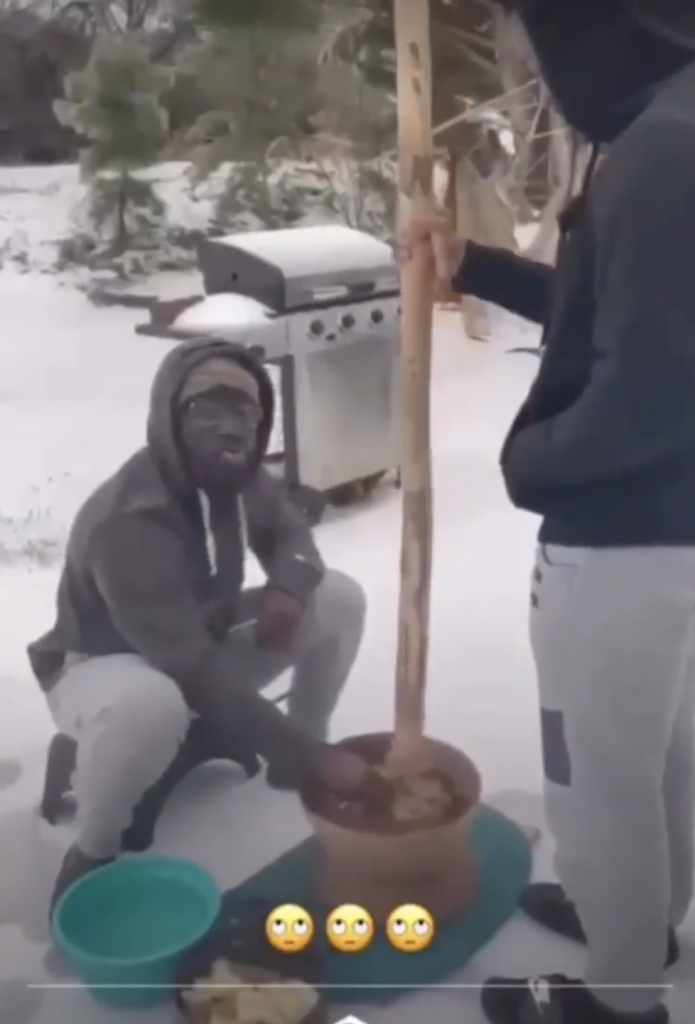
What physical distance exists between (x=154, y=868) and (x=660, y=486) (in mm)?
526

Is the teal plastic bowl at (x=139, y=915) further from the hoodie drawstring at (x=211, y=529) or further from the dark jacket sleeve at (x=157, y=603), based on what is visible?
the hoodie drawstring at (x=211, y=529)

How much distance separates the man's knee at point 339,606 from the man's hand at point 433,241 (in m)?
0.26

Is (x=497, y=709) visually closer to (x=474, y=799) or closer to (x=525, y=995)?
(x=474, y=799)

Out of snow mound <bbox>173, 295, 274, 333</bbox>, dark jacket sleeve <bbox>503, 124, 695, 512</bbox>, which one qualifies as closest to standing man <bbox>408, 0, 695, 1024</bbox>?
dark jacket sleeve <bbox>503, 124, 695, 512</bbox>

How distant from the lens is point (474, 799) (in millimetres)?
982

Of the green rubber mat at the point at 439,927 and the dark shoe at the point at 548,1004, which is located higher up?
the green rubber mat at the point at 439,927

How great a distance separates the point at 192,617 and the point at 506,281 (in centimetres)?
37

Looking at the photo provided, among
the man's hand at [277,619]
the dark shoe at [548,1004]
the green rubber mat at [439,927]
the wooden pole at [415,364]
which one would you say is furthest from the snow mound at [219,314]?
the dark shoe at [548,1004]

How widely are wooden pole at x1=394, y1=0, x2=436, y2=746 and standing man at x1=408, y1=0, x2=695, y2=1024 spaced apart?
0.03 meters

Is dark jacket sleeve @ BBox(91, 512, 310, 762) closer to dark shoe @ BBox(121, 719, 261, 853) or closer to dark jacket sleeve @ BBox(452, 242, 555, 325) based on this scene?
dark shoe @ BBox(121, 719, 261, 853)

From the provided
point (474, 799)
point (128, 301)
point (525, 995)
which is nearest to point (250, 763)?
point (474, 799)

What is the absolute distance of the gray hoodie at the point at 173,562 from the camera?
94cm

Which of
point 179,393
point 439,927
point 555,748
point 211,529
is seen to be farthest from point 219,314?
point 439,927

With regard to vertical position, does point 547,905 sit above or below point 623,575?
below
